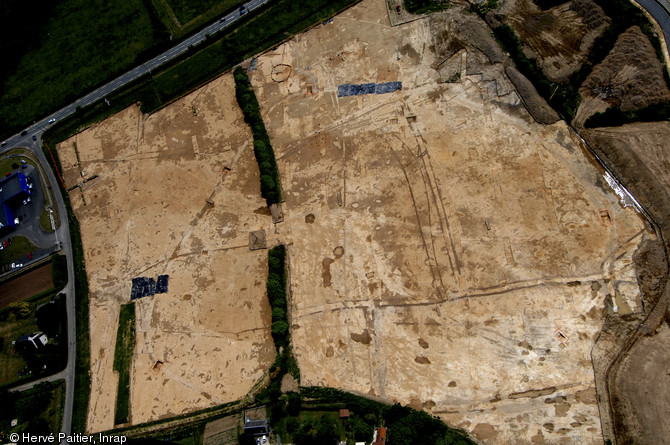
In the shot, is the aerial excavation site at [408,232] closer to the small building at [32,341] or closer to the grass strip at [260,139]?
the grass strip at [260,139]

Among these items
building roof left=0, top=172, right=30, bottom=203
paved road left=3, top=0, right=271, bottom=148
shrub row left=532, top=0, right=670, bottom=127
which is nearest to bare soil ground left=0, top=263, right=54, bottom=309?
building roof left=0, top=172, right=30, bottom=203

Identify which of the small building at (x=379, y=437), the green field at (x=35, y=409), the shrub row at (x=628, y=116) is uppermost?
the shrub row at (x=628, y=116)

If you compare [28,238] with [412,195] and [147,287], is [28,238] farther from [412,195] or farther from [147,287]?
[412,195]

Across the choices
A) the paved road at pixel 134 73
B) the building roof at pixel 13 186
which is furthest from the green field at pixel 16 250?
the paved road at pixel 134 73

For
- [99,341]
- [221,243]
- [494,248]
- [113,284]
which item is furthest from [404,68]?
[99,341]

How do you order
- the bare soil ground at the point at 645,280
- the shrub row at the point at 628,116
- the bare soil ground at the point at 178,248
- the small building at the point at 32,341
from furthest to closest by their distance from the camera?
the small building at the point at 32,341
the bare soil ground at the point at 178,248
the shrub row at the point at 628,116
the bare soil ground at the point at 645,280

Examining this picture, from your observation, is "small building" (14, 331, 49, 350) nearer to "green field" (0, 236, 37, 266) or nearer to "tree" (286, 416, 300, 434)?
"green field" (0, 236, 37, 266)
